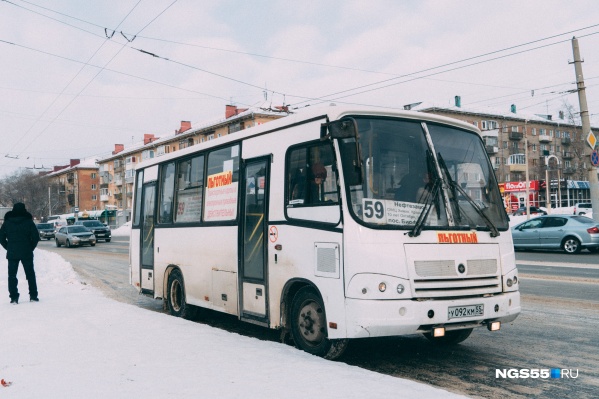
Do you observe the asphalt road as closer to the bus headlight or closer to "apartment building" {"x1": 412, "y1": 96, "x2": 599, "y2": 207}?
the bus headlight

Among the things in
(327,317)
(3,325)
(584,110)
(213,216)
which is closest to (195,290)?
(213,216)

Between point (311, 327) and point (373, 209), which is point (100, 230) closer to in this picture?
point (311, 327)

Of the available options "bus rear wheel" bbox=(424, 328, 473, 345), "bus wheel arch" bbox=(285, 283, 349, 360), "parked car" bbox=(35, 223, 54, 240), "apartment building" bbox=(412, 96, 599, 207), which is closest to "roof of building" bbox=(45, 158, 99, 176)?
A: "parked car" bbox=(35, 223, 54, 240)

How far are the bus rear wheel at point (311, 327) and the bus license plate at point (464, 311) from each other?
110 cm

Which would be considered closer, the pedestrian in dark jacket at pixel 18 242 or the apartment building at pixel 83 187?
the pedestrian in dark jacket at pixel 18 242

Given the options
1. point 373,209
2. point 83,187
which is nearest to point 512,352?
point 373,209

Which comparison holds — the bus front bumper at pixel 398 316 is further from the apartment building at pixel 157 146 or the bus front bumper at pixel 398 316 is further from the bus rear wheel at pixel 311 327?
the apartment building at pixel 157 146

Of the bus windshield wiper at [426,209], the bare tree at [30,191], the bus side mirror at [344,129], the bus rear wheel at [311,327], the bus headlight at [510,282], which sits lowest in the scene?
the bus rear wheel at [311,327]

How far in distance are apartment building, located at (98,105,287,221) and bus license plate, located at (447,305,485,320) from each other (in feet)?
150

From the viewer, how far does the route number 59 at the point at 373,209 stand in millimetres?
5980

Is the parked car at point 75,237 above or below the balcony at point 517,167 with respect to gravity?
below

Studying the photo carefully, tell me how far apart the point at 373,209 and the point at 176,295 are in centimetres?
535

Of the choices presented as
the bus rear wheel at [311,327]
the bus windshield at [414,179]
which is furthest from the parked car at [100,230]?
the bus windshield at [414,179]

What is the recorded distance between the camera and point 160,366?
18.5ft
